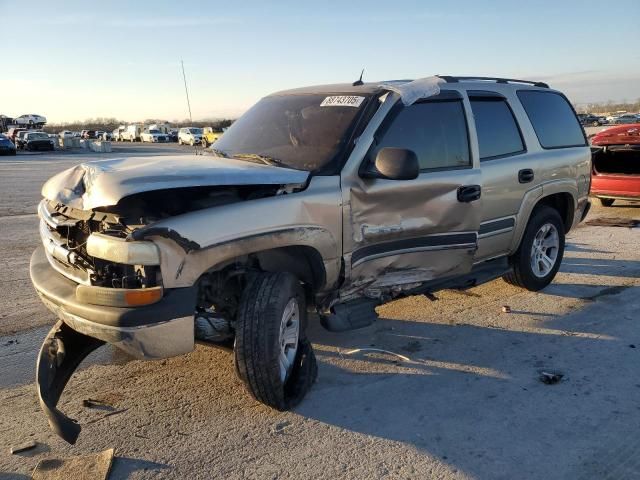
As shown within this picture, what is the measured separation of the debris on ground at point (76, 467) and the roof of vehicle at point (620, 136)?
9.44m

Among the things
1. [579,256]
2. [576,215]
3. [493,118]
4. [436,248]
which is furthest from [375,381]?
[579,256]

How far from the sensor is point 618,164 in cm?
1014

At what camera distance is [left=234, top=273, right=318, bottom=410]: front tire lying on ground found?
3.20 meters

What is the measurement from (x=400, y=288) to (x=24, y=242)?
6059 millimetres

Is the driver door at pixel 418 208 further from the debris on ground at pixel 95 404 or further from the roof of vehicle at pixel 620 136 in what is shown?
the roof of vehicle at pixel 620 136

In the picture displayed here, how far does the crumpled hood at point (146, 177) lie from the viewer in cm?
292

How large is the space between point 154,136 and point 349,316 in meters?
58.2

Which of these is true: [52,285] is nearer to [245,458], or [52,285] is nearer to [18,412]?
[18,412]

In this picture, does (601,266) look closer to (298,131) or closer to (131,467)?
(298,131)

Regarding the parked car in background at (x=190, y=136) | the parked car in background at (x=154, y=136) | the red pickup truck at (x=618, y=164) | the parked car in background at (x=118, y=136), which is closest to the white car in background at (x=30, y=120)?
the parked car in background at (x=118, y=136)

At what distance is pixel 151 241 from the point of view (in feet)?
9.41

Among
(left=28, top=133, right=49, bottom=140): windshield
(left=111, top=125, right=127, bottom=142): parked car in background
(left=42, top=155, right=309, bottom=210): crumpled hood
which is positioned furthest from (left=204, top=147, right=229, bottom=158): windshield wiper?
(left=111, top=125, right=127, bottom=142): parked car in background

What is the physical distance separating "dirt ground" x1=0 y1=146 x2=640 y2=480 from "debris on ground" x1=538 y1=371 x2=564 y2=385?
0.17 ft

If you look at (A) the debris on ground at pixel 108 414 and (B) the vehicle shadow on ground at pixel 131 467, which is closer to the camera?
(B) the vehicle shadow on ground at pixel 131 467
